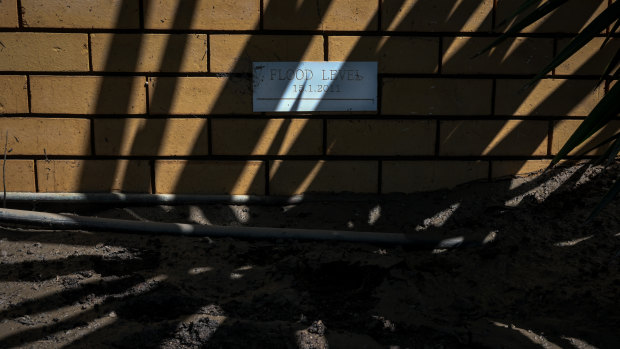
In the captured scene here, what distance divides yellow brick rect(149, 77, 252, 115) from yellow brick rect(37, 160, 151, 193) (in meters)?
0.38

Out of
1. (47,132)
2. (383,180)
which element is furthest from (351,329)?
(47,132)

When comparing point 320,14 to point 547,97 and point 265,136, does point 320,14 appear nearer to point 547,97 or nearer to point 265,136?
point 265,136

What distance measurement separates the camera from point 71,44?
281cm

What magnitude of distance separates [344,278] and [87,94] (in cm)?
184

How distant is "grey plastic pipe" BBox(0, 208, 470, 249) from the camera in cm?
251

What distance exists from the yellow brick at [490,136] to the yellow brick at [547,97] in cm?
8

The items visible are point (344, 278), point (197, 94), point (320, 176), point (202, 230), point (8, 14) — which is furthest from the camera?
point (320, 176)

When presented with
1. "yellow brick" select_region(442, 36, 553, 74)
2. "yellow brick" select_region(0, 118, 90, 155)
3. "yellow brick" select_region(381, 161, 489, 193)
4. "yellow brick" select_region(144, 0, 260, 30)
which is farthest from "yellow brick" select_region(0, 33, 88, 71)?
"yellow brick" select_region(442, 36, 553, 74)

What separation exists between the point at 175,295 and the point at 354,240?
3.04 ft

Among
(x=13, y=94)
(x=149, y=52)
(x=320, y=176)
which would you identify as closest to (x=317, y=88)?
(x=320, y=176)

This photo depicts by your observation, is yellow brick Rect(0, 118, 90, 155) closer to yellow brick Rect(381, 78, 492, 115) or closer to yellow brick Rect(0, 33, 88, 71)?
yellow brick Rect(0, 33, 88, 71)

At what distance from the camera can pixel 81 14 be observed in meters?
2.79

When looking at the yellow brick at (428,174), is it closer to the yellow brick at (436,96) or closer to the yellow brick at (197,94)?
the yellow brick at (436,96)

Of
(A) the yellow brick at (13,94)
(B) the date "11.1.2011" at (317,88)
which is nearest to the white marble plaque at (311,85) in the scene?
(B) the date "11.1.2011" at (317,88)
